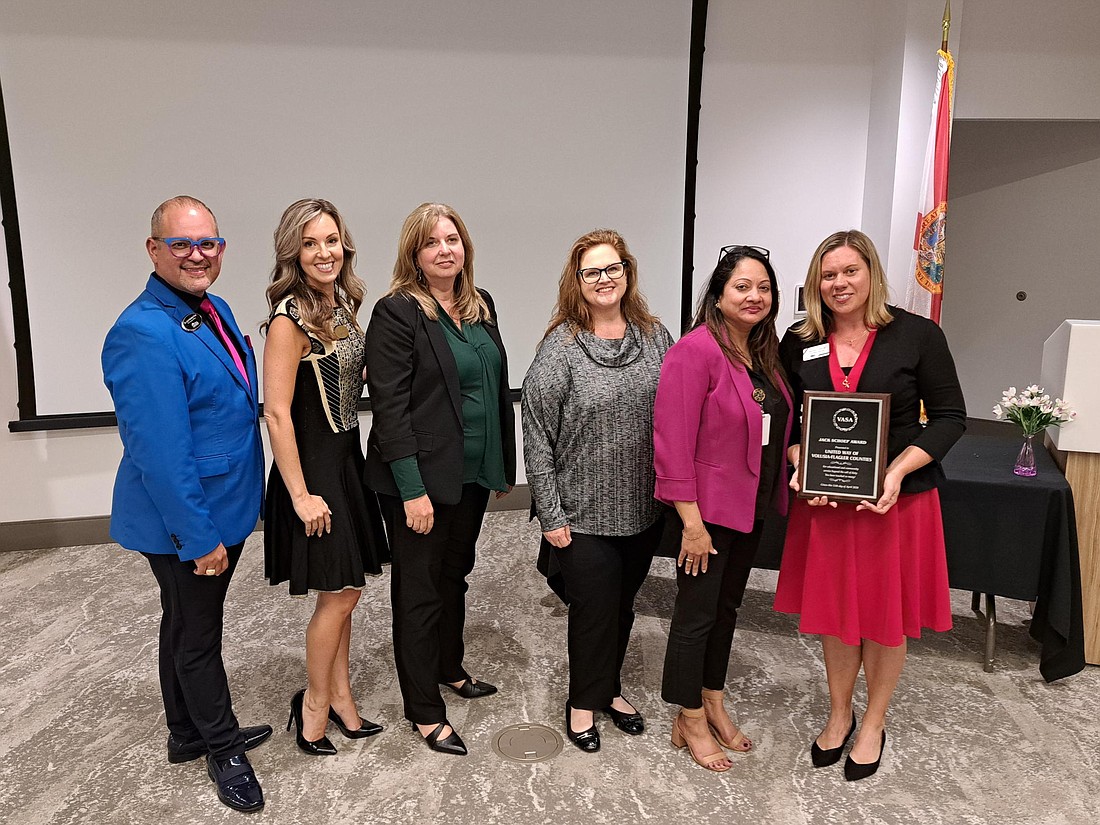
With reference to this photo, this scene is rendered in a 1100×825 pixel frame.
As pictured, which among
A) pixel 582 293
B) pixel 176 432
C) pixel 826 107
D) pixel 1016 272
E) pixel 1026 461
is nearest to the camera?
pixel 176 432

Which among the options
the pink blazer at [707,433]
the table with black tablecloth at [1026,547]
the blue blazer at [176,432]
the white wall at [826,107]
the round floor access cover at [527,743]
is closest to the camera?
the blue blazer at [176,432]

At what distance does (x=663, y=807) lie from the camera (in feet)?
7.16

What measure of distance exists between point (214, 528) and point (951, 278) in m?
6.67

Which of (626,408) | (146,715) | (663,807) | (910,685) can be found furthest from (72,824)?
(910,685)

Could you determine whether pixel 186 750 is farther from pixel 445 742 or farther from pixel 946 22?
pixel 946 22

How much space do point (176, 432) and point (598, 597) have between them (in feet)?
4.09

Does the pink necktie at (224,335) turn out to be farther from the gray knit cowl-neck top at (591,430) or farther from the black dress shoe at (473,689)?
the black dress shoe at (473,689)

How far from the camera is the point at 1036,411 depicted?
2.84 m

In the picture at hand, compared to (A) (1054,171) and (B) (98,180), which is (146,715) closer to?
(B) (98,180)

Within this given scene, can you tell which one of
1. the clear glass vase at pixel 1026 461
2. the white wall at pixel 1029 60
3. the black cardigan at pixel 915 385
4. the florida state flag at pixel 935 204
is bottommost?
the clear glass vase at pixel 1026 461

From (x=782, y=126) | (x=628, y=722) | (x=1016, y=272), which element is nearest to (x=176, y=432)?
(x=628, y=722)

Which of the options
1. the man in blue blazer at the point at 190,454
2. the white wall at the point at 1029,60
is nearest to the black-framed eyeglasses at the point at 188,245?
the man in blue blazer at the point at 190,454

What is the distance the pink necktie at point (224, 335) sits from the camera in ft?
7.07

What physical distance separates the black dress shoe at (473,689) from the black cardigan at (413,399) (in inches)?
35.1
